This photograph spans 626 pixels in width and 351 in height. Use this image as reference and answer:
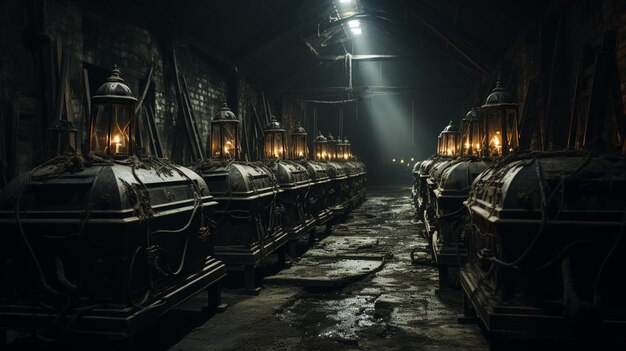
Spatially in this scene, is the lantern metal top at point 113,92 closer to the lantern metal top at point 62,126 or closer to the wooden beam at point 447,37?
the lantern metal top at point 62,126

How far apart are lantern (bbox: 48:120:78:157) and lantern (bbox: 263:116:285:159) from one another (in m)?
4.04

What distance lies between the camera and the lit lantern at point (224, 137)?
7.56m

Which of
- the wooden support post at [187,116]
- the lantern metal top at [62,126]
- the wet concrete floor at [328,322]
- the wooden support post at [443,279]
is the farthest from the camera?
the wooden support post at [187,116]

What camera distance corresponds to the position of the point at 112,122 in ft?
15.6

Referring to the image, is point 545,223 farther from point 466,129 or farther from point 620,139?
point 466,129

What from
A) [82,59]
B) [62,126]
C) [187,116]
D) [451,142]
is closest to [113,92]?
[62,126]

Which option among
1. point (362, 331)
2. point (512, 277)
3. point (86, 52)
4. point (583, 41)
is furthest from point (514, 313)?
point (86, 52)

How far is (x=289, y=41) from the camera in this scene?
666 inches

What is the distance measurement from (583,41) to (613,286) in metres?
5.78

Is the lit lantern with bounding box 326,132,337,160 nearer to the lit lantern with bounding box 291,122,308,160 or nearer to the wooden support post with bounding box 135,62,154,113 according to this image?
the lit lantern with bounding box 291,122,308,160

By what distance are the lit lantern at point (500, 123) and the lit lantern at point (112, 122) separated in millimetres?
4526

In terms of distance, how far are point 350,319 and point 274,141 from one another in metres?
5.75

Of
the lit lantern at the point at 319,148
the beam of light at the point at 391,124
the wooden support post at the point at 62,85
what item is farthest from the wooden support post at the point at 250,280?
the beam of light at the point at 391,124

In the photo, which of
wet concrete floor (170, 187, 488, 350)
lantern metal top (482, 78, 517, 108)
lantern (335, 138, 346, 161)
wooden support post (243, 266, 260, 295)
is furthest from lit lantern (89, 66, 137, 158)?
lantern (335, 138, 346, 161)
